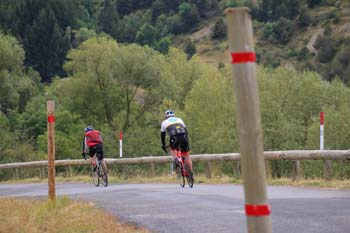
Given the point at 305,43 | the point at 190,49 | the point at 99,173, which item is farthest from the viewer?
the point at 190,49

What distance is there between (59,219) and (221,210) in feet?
7.63

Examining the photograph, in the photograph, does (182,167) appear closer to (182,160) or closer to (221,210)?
(182,160)

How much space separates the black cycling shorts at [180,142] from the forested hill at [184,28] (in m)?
92.2

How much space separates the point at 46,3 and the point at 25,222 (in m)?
112

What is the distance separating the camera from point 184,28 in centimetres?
16688

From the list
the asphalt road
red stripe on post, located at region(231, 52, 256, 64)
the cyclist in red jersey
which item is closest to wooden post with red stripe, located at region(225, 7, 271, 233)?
red stripe on post, located at region(231, 52, 256, 64)

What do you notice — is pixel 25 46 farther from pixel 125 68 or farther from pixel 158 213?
pixel 158 213

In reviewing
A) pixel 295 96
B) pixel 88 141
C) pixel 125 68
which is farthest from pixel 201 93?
pixel 88 141

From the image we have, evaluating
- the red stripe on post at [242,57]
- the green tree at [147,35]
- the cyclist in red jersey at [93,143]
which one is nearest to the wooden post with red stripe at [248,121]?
the red stripe on post at [242,57]

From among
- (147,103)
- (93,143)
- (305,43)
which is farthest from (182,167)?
(305,43)

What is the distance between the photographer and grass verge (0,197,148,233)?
9938mm

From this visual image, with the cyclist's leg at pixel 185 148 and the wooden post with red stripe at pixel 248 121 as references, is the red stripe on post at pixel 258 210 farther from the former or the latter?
the cyclist's leg at pixel 185 148

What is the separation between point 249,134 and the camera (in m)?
4.16

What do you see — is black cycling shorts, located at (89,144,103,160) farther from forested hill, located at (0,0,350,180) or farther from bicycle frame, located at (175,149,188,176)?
forested hill, located at (0,0,350,180)
